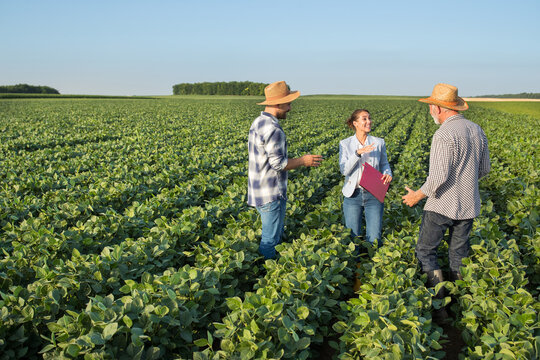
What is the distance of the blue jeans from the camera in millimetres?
4328

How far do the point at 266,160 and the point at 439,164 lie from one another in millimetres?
1576

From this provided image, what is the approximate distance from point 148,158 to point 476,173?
9.15 m

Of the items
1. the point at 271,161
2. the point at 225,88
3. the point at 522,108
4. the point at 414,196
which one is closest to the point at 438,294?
the point at 414,196

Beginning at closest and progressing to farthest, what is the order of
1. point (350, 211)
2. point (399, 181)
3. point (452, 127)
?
point (452, 127) < point (350, 211) < point (399, 181)

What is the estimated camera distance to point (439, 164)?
10.6ft

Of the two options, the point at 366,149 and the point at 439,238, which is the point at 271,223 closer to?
the point at 366,149

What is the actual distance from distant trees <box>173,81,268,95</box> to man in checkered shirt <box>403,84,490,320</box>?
373ft

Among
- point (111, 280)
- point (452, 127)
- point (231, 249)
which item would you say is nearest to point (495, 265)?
point (452, 127)

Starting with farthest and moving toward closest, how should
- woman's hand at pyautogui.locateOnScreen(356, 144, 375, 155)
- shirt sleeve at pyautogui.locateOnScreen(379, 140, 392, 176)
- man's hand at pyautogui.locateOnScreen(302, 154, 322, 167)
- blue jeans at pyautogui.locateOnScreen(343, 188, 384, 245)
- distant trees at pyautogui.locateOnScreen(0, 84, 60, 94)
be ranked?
distant trees at pyautogui.locateOnScreen(0, 84, 60, 94), shirt sleeve at pyautogui.locateOnScreen(379, 140, 392, 176), blue jeans at pyautogui.locateOnScreen(343, 188, 384, 245), woman's hand at pyautogui.locateOnScreen(356, 144, 375, 155), man's hand at pyautogui.locateOnScreen(302, 154, 322, 167)

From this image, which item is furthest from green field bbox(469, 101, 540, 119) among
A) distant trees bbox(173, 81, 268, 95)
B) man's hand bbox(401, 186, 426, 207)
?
distant trees bbox(173, 81, 268, 95)

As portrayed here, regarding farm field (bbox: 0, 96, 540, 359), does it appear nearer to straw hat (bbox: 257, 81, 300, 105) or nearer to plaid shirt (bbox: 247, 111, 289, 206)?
plaid shirt (bbox: 247, 111, 289, 206)

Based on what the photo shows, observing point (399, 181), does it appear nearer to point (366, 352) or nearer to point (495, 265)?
point (495, 265)

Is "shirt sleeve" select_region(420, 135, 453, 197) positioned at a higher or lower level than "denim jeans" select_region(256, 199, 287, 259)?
higher

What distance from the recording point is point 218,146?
1357 centimetres
